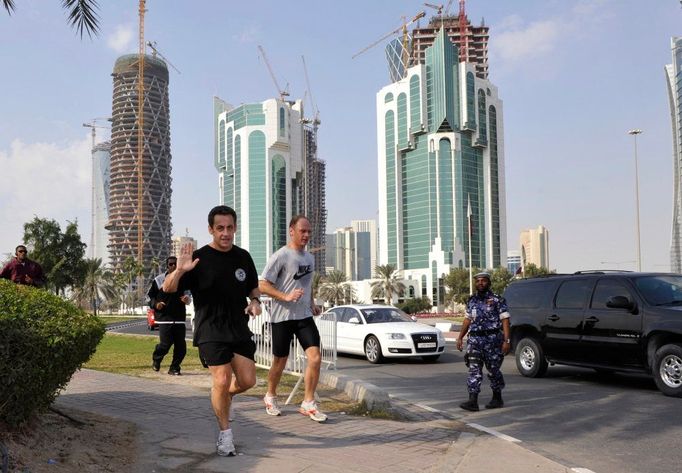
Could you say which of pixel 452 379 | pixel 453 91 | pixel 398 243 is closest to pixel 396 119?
pixel 453 91

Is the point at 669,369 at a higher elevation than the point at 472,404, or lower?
higher

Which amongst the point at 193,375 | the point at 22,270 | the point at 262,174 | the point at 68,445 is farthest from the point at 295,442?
the point at 262,174

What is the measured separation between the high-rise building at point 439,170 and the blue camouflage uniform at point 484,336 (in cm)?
13535

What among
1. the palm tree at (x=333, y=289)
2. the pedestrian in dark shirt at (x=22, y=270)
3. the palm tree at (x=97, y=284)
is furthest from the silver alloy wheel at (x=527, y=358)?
the palm tree at (x=333, y=289)

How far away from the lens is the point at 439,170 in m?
150

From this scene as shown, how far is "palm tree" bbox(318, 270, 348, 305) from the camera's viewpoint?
123 meters

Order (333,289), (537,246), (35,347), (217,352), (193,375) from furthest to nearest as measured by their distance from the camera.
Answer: (537,246) < (333,289) < (193,375) < (217,352) < (35,347)

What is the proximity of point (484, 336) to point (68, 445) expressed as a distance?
16.2 ft

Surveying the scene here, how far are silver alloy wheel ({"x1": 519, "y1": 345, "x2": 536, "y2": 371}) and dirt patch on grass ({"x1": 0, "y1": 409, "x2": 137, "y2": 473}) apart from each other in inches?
320

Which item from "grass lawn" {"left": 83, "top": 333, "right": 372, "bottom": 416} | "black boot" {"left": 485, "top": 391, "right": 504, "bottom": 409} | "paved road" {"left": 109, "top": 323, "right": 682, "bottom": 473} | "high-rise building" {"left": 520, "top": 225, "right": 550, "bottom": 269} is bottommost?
"paved road" {"left": 109, "top": 323, "right": 682, "bottom": 473}

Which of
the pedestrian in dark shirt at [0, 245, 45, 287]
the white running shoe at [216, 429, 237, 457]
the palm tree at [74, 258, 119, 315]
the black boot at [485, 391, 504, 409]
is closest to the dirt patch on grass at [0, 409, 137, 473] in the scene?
the white running shoe at [216, 429, 237, 457]

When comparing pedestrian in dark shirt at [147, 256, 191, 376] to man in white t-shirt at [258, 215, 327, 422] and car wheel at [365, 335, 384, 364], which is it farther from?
car wheel at [365, 335, 384, 364]

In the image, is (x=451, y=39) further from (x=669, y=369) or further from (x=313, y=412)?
(x=313, y=412)

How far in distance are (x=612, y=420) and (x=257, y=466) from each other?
4.68 metres
